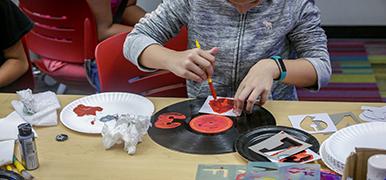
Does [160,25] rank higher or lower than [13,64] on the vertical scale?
higher

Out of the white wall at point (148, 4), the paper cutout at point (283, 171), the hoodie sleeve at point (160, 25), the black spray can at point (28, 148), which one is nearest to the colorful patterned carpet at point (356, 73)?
Result: the white wall at point (148, 4)

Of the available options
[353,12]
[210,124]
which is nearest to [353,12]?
[353,12]

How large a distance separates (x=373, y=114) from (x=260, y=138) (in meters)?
0.33

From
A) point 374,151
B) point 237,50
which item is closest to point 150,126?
point 237,50

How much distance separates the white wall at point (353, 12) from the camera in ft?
12.9

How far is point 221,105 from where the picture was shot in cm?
144

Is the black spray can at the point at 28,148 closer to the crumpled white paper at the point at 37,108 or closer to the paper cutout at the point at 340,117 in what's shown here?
the crumpled white paper at the point at 37,108

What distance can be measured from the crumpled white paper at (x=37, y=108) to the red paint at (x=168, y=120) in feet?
0.90

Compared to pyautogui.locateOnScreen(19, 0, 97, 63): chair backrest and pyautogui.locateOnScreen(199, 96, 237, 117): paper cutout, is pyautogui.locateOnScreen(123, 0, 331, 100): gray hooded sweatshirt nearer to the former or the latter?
pyautogui.locateOnScreen(199, 96, 237, 117): paper cutout

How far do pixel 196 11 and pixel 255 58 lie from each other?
23 cm

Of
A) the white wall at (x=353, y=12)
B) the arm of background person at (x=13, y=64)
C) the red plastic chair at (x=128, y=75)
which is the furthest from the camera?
the white wall at (x=353, y=12)

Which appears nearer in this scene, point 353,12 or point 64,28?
point 64,28

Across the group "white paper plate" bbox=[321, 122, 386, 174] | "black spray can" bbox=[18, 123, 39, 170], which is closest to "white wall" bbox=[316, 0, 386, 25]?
"white paper plate" bbox=[321, 122, 386, 174]

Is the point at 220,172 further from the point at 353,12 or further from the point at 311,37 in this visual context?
the point at 353,12
